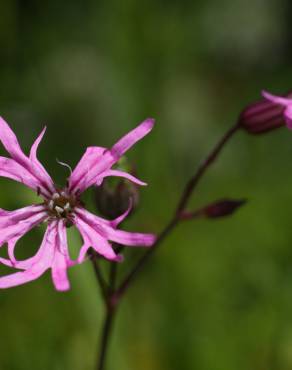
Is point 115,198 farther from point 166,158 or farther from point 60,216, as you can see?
point 166,158

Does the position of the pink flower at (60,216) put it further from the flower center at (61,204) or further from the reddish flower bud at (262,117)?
the reddish flower bud at (262,117)

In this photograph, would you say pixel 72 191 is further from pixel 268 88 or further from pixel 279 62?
pixel 279 62

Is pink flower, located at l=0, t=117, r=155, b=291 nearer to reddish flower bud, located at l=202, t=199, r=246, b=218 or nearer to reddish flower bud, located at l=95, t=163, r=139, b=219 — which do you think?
reddish flower bud, located at l=95, t=163, r=139, b=219

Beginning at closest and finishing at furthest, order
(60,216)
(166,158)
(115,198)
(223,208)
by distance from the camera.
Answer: (60,216) < (115,198) < (223,208) < (166,158)

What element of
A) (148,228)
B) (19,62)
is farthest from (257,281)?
(19,62)

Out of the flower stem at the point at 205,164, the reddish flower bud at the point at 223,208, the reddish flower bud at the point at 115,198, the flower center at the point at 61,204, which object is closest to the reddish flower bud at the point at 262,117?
the flower stem at the point at 205,164

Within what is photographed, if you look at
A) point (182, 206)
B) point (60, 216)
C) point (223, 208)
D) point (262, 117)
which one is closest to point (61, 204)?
point (60, 216)

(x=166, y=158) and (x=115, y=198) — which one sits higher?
(x=115, y=198)
